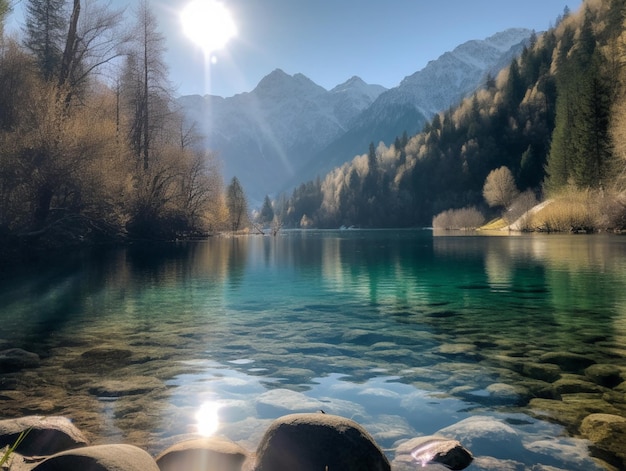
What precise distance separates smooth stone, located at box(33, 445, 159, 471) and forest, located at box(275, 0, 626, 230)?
177ft

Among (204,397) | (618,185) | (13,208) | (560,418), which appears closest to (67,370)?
(204,397)

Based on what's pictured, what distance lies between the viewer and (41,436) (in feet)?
17.4

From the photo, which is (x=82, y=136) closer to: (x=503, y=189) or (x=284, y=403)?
(x=284, y=403)

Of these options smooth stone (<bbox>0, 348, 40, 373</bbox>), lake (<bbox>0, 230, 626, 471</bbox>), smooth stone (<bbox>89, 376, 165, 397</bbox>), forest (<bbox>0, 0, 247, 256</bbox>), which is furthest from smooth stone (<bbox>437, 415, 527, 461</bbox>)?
forest (<bbox>0, 0, 247, 256</bbox>)

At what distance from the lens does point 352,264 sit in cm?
3150

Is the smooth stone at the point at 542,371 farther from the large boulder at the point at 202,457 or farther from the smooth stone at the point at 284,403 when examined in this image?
the large boulder at the point at 202,457

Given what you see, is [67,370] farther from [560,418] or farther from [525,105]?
[525,105]

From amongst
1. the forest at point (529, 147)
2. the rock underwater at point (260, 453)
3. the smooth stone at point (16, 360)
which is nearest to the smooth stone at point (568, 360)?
the rock underwater at point (260, 453)

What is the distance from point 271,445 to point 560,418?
163 inches

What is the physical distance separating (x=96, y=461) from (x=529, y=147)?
455 feet

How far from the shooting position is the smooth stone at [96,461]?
4.02 m

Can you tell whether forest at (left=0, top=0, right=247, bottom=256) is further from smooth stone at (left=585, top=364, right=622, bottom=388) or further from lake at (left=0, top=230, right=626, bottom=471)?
smooth stone at (left=585, top=364, right=622, bottom=388)

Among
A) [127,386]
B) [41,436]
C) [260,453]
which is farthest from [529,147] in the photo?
[41,436]

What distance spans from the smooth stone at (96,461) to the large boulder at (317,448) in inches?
46.0
